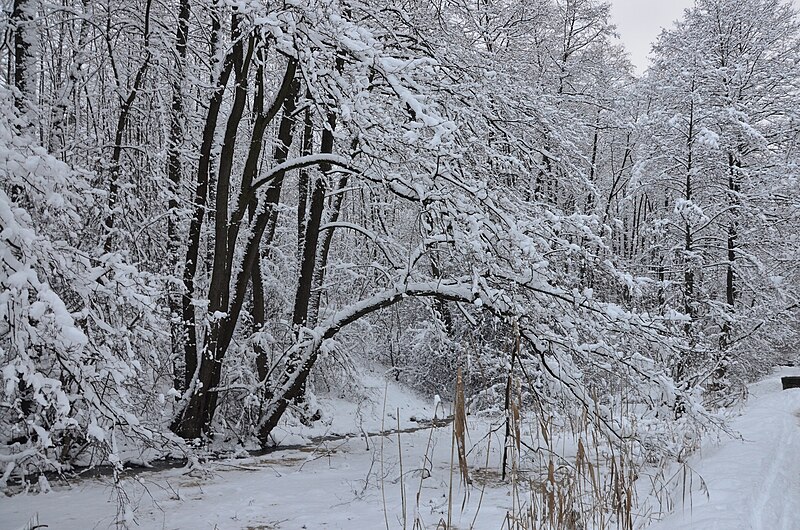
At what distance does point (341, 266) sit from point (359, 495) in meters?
3.90

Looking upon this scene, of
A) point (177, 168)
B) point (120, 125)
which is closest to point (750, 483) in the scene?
point (120, 125)

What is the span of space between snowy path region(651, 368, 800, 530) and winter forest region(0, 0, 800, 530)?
6.3 inches

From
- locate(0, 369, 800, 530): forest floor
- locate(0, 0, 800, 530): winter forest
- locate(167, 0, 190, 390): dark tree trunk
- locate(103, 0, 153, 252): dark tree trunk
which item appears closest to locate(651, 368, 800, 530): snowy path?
locate(0, 369, 800, 530): forest floor

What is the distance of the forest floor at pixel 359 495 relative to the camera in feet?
12.3

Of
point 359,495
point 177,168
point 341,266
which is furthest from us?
point 341,266

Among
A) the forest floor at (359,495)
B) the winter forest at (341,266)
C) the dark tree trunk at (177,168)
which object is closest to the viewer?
the winter forest at (341,266)

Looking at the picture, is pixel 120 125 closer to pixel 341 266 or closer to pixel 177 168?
pixel 177 168

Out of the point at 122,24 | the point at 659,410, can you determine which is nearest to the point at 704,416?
the point at 659,410

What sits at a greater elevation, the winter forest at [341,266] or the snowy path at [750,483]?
the winter forest at [341,266]

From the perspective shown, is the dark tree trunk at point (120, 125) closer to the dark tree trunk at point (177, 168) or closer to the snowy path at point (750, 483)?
the dark tree trunk at point (177, 168)

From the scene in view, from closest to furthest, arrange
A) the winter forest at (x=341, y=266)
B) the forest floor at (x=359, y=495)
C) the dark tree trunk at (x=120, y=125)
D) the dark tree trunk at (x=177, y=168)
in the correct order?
the winter forest at (x=341, y=266) → the forest floor at (x=359, y=495) → the dark tree trunk at (x=120, y=125) → the dark tree trunk at (x=177, y=168)

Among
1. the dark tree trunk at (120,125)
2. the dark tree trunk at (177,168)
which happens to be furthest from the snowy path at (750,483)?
the dark tree trunk at (120,125)

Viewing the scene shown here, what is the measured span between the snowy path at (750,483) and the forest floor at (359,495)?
11mm

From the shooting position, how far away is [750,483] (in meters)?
4.27
